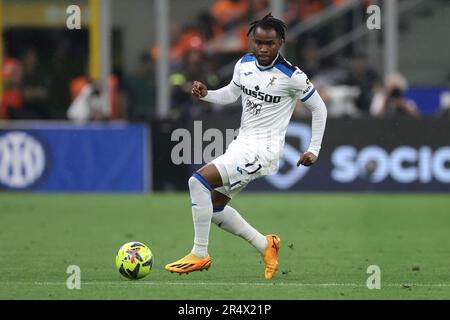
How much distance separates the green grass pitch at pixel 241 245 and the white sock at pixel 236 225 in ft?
1.05

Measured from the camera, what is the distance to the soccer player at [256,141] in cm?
1010

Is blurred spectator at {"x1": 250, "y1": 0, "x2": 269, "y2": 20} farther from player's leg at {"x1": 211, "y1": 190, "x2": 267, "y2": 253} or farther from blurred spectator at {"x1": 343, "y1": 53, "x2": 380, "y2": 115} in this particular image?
player's leg at {"x1": 211, "y1": 190, "x2": 267, "y2": 253}

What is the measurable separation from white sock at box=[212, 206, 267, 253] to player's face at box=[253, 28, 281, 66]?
1.38m

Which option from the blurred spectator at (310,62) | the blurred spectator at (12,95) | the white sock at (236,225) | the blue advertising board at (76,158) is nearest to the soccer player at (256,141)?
the white sock at (236,225)

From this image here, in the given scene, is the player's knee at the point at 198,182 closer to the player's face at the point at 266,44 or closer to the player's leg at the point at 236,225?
the player's leg at the point at 236,225

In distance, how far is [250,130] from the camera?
10.4 m

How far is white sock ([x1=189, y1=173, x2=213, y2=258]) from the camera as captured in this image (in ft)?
33.0

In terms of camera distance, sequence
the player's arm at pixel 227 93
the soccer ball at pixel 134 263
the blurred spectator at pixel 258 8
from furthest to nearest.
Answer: the blurred spectator at pixel 258 8, the player's arm at pixel 227 93, the soccer ball at pixel 134 263

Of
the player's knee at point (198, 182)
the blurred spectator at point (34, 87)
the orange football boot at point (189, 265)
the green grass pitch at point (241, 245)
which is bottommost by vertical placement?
the green grass pitch at point (241, 245)

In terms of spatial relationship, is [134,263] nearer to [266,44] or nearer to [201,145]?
[266,44]

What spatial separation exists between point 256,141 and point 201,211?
2.63 ft

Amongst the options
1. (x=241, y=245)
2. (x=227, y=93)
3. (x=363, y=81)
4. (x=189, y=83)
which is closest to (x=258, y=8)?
(x=189, y=83)

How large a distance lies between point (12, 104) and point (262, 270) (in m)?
12.0
